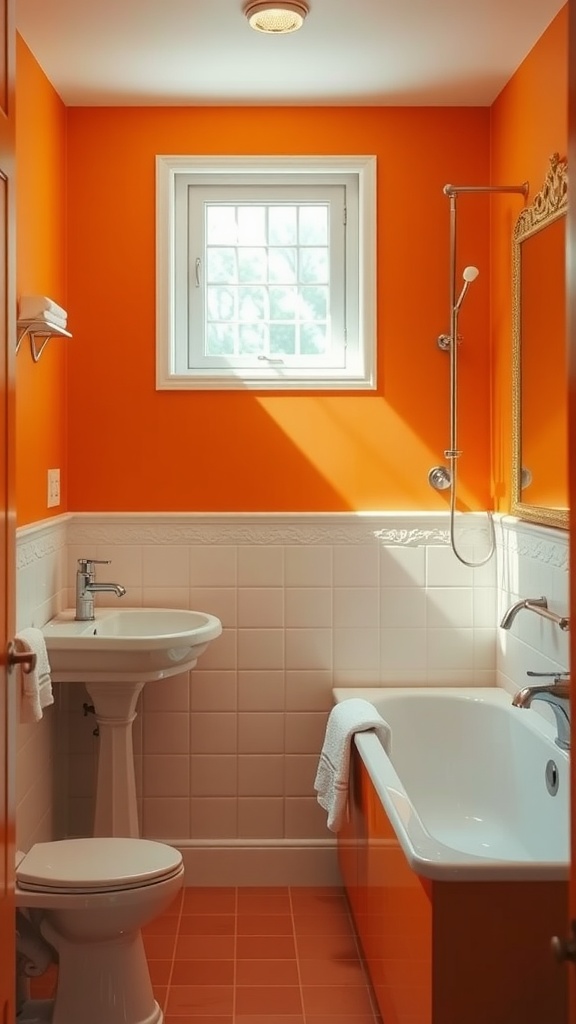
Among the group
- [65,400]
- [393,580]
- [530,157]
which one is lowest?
[393,580]

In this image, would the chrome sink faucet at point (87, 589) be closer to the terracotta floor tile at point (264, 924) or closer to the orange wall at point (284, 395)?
the orange wall at point (284, 395)

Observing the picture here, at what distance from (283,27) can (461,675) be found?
213cm

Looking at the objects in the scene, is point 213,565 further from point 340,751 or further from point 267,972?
point 267,972

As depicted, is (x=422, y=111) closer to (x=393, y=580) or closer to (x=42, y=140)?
(x=42, y=140)

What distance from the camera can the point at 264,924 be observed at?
136 inches

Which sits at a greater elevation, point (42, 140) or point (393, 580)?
point (42, 140)

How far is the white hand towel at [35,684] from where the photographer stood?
8.53ft

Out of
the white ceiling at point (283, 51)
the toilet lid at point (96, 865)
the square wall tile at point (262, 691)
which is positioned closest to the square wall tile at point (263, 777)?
the square wall tile at point (262, 691)

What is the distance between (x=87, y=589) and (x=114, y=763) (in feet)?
1.86

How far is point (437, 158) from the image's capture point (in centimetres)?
381

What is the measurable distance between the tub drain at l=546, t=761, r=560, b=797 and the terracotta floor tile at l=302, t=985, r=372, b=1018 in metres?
0.73

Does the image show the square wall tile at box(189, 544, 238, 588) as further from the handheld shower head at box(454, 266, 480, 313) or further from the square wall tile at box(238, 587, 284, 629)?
the handheld shower head at box(454, 266, 480, 313)

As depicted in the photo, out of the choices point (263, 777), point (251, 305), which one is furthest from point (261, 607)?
point (251, 305)

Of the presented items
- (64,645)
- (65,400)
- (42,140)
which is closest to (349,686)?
(64,645)
